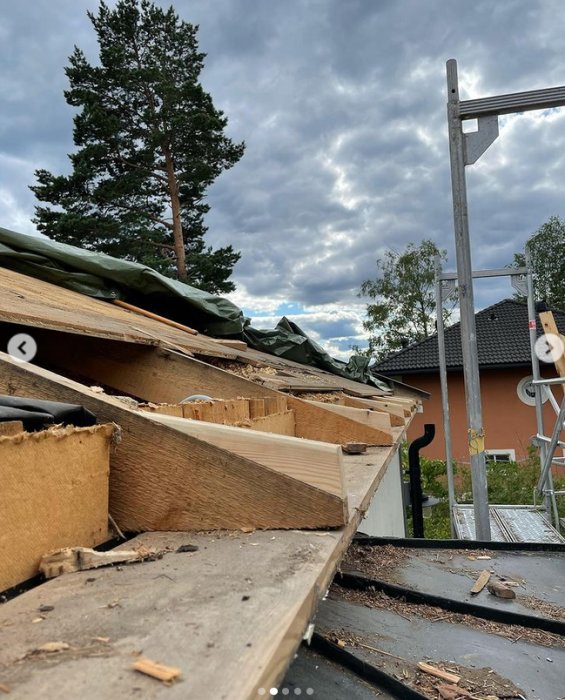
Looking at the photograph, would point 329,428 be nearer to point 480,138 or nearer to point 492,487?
point 480,138

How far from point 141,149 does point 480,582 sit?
18.5 meters

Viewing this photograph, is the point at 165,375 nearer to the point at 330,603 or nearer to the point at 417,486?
the point at 330,603

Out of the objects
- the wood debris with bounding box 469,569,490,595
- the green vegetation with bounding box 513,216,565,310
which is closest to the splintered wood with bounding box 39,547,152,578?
the wood debris with bounding box 469,569,490,595

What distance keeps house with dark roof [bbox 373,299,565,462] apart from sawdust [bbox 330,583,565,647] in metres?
15.9

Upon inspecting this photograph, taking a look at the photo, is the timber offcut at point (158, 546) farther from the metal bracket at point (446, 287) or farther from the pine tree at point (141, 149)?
the pine tree at point (141, 149)

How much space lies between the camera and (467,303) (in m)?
4.39

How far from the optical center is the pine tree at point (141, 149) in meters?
17.3

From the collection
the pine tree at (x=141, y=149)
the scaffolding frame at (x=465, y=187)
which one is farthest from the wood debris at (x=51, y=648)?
the pine tree at (x=141, y=149)

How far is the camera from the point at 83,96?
1736 cm

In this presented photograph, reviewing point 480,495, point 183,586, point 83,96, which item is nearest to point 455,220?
point 480,495

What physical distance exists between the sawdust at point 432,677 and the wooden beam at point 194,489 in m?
0.39

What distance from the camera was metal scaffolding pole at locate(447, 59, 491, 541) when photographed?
425 cm

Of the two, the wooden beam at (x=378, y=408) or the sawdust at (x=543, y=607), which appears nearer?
the sawdust at (x=543, y=607)

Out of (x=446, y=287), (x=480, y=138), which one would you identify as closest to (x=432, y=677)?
(x=480, y=138)
